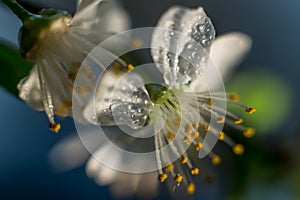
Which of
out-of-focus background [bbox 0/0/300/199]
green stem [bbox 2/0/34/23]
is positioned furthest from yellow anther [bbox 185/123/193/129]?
out-of-focus background [bbox 0/0/300/199]

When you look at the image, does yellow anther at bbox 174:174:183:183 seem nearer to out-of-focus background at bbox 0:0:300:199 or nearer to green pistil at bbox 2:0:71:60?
green pistil at bbox 2:0:71:60

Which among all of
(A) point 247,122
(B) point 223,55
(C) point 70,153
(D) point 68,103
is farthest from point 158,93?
(A) point 247,122

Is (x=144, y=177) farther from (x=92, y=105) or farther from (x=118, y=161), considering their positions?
(x=92, y=105)

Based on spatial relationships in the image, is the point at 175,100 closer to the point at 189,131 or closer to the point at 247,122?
the point at 189,131

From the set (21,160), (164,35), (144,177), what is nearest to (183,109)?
(164,35)

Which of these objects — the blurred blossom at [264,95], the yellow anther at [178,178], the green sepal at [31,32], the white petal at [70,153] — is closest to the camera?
the green sepal at [31,32]

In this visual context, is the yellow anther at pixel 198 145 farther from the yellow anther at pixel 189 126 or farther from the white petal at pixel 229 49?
the white petal at pixel 229 49

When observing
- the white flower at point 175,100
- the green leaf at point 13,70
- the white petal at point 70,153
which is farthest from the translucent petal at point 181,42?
the white petal at point 70,153
